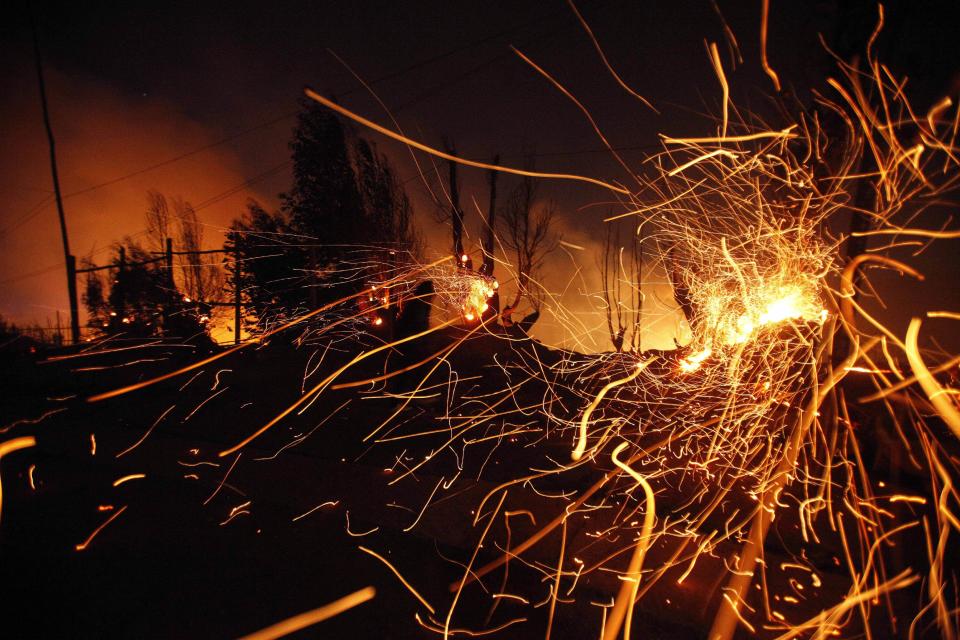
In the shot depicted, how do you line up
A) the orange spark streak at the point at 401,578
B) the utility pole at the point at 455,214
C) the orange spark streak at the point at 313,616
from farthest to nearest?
the utility pole at the point at 455,214, the orange spark streak at the point at 401,578, the orange spark streak at the point at 313,616

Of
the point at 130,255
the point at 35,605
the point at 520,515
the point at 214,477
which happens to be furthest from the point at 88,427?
the point at 130,255

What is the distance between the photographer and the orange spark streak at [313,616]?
2.99 metres

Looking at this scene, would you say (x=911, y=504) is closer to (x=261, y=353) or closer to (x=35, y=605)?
(x=35, y=605)

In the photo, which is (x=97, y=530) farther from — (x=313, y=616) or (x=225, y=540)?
(x=313, y=616)

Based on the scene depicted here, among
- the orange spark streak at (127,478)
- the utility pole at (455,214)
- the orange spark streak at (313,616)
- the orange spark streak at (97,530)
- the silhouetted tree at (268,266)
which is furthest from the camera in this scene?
the silhouetted tree at (268,266)

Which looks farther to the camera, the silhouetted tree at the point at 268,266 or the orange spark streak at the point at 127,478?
the silhouetted tree at the point at 268,266

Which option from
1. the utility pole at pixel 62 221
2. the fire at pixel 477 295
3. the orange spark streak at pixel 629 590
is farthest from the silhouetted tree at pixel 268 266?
the orange spark streak at pixel 629 590

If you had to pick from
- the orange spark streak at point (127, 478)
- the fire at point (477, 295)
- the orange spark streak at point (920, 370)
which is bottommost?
the orange spark streak at point (127, 478)

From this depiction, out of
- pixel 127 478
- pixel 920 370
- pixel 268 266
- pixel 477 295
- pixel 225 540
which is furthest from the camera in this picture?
pixel 268 266

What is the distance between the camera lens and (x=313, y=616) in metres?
3.14

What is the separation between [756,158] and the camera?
13.1 ft

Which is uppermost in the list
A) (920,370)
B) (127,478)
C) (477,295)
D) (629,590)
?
(477,295)

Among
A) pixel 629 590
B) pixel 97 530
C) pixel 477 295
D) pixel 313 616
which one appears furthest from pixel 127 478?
pixel 477 295

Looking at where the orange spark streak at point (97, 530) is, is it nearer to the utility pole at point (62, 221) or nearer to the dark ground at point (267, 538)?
the dark ground at point (267, 538)
